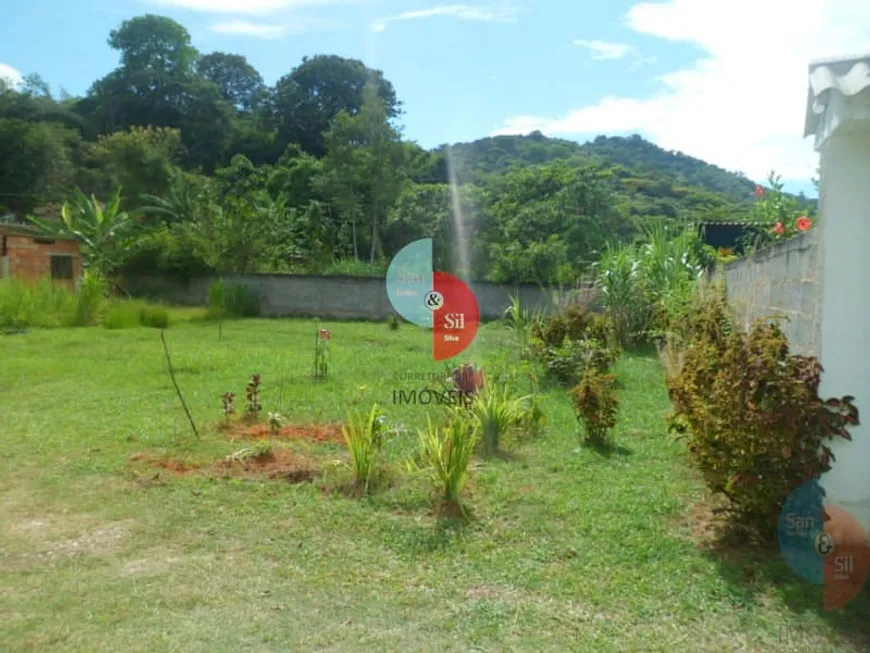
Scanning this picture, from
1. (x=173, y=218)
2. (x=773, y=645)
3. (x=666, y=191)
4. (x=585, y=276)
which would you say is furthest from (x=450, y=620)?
(x=666, y=191)

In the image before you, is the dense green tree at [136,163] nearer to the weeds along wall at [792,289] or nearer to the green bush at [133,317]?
the green bush at [133,317]

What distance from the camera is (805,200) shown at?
8.14 meters

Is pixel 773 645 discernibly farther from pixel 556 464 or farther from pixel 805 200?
pixel 805 200

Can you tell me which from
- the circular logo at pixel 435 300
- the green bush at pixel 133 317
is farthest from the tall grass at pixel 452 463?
the green bush at pixel 133 317

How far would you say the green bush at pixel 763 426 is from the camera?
3303 mm

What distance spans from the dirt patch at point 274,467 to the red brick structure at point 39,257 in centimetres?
1542

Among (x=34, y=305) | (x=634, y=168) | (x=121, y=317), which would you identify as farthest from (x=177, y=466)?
(x=634, y=168)

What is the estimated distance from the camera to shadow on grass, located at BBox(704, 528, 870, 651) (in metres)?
2.98

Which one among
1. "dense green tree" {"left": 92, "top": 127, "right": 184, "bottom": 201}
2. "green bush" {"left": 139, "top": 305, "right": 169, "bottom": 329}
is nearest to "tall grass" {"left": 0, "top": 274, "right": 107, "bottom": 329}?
"green bush" {"left": 139, "top": 305, "right": 169, "bottom": 329}

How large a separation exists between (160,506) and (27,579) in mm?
1049

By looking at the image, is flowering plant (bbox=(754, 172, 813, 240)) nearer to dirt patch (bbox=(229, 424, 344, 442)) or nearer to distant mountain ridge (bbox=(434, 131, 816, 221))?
dirt patch (bbox=(229, 424, 344, 442))

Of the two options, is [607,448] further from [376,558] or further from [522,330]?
[522,330]

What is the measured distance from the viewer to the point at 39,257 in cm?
1961

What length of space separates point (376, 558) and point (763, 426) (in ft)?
6.64
